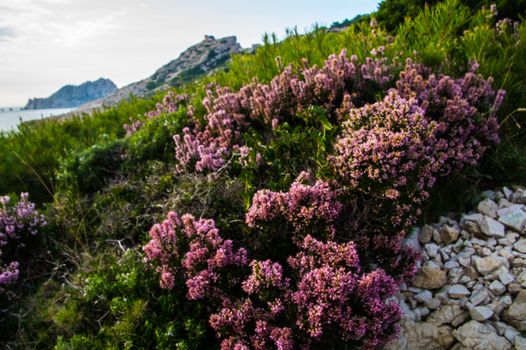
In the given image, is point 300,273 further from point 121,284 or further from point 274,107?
point 274,107

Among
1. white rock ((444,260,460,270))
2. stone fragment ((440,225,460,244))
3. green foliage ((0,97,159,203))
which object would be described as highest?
green foliage ((0,97,159,203))

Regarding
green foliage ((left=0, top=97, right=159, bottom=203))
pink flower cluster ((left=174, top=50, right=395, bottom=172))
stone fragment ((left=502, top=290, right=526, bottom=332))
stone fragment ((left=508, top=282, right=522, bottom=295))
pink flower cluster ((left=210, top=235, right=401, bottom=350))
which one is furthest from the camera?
green foliage ((left=0, top=97, right=159, bottom=203))

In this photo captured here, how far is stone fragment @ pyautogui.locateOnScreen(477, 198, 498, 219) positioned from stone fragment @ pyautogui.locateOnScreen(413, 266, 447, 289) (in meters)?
0.76

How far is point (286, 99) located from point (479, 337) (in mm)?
2749

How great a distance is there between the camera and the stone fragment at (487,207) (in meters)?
3.50

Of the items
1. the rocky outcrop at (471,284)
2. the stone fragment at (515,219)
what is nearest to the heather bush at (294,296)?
the rocky outcrop at (471,284)

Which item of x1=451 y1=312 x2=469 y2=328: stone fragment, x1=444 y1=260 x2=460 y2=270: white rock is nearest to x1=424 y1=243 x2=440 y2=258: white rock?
x1=444 y1=260 x2=460 y2=270: white rock

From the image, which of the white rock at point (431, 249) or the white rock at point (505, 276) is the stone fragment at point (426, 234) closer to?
the white rock at point (431, 249)

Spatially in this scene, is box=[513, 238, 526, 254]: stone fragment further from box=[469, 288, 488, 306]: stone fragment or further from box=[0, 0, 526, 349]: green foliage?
box=[0, 0, 526, 349]: green foliage

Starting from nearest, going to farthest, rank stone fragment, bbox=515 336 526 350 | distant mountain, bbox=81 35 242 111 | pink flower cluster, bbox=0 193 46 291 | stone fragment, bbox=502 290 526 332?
stone fragment, bbox=515 336 526 350 < stone fragment, bbox=502 290 526 332 < pink flower cluster, bbox=0 193 46 291 < distant mountain, bbox=81 35 242 111

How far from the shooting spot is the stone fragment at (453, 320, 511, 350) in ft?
8.87

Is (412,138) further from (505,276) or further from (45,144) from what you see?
(45,144)

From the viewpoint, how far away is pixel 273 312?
2.58m

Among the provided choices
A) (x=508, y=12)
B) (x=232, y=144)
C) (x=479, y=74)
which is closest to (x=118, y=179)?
(x=232, y=144)
